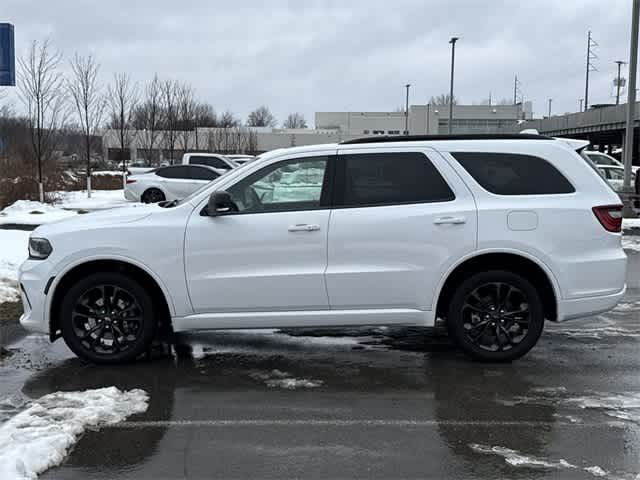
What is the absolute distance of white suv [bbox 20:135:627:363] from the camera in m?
5.90

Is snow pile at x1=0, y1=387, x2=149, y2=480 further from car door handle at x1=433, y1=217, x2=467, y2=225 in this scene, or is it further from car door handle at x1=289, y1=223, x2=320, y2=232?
car door handle at x1=433, y1=217, x2=467, y2=225

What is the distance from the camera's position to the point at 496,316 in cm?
611

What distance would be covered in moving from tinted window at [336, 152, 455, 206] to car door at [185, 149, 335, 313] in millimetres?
359

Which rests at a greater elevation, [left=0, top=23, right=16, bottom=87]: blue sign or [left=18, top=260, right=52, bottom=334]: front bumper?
[left=0, top=23, right=16, bottom=87]: blue sign

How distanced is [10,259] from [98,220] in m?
5.44

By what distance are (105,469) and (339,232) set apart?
2694mm

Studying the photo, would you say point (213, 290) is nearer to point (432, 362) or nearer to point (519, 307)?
point (432, 362)

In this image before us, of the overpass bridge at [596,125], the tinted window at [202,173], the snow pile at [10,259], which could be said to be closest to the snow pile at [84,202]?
the tinted window at [202,173]

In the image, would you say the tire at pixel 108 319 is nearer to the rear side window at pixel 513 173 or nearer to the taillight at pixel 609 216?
the rear side window at pixel 513 173

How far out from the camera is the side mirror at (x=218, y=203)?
589cm

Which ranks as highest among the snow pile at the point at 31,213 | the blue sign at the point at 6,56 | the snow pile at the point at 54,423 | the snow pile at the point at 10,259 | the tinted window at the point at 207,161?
the blue sign at the point at 6,56

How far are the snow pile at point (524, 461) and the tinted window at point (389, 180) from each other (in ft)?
7.70

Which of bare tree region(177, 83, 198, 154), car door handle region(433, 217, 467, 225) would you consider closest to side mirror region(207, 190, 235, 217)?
car door handle region(433, 217, 467, 225)

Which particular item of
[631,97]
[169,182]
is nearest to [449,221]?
[631,97]
